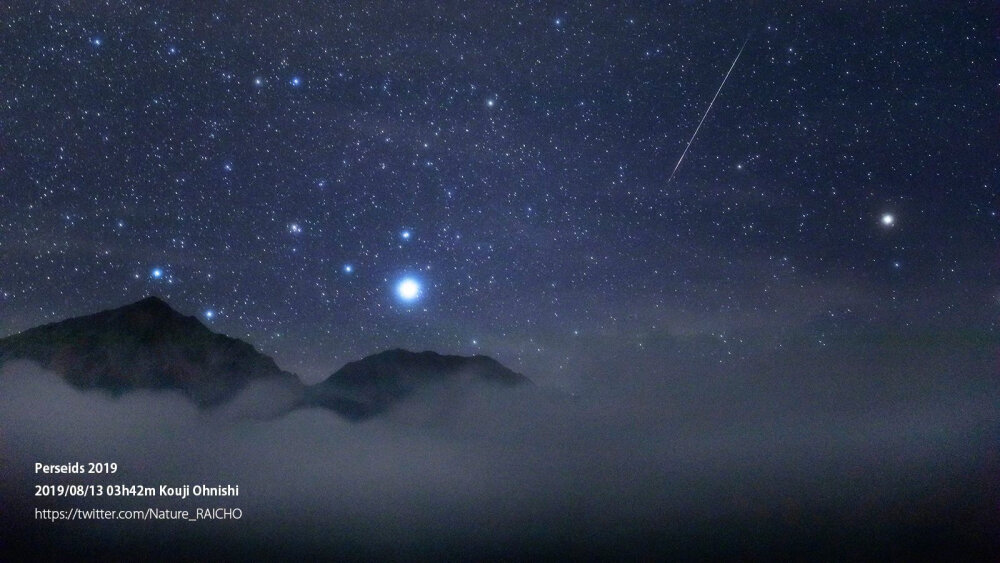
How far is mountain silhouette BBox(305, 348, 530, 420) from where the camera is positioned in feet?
331

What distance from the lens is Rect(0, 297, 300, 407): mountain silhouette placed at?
225 feet

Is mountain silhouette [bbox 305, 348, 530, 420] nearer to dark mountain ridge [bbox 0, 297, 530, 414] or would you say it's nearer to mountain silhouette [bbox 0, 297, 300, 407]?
dark mountain ridge [bbox 0, 297, 530, 414]

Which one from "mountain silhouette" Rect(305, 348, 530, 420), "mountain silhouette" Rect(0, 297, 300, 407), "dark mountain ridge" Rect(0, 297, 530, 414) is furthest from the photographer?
"mountain silhouette" Rect(305, 348, 530, 420)

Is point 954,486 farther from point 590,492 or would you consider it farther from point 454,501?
point 454,501

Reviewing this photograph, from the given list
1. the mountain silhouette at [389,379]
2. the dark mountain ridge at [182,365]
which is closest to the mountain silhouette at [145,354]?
the dark mountain ridge at [182,365]

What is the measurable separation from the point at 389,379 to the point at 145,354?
45654 mm

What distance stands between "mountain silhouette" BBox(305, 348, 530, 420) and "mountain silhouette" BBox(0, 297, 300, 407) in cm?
1216

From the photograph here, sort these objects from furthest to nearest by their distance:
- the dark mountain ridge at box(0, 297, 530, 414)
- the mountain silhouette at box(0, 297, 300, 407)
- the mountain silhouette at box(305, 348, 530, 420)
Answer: the mountain silhouette at box(305, 348, 530, 420) → the dark mountain ridge at box(0, 297, 530, 414) → the mountain silhouette at box(0, 297, 300, 407)

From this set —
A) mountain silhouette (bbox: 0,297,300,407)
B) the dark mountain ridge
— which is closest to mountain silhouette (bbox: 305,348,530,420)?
the dark mountain ridge

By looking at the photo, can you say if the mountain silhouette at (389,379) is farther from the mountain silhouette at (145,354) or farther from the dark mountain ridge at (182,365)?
the mountain silhouette at (145,354)

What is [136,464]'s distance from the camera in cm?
1492

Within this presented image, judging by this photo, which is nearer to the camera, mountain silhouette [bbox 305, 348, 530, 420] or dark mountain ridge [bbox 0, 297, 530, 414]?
dark mountain ridge [bbox 0, 297, 530, 414]

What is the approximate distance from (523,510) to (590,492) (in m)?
8.84

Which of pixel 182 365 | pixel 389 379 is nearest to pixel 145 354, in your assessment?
pixel 182 365
